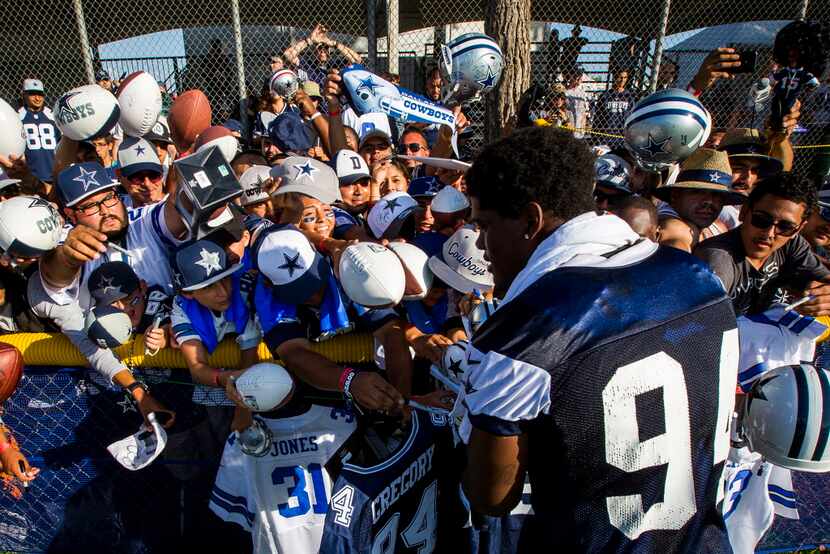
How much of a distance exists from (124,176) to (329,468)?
7.92 ft

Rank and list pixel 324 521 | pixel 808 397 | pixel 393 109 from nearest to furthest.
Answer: pixel 808 397 < pixel 324 521 < pixel 393 109

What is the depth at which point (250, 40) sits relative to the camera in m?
11.3

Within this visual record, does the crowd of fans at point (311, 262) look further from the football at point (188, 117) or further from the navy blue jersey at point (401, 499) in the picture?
the football at point (188, 117)

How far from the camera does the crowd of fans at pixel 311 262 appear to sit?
2410 millimetres

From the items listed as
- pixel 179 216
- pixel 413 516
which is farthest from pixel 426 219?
pixel 413 516

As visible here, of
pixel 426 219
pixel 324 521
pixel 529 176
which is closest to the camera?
pixel 529 176

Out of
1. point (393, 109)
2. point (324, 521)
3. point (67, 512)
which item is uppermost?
point (393, 109)

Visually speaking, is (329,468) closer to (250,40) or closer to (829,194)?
(829,194)

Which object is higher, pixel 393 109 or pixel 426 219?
pixel 393 109

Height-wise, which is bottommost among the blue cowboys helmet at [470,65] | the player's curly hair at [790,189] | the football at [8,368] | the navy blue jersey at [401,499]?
the navy blue jersey at [401,499]

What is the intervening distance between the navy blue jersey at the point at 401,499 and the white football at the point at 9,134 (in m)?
3.13

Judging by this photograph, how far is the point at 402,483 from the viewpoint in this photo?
251cm

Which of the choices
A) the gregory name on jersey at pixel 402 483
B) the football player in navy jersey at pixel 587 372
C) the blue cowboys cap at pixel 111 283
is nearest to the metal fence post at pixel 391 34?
the blue cowboys cap at pixel 111 283

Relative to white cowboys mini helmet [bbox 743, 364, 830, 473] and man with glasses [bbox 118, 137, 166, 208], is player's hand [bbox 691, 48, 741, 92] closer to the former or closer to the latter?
white cowboys mini helmet [bbox 743, 364, 830, 473]
